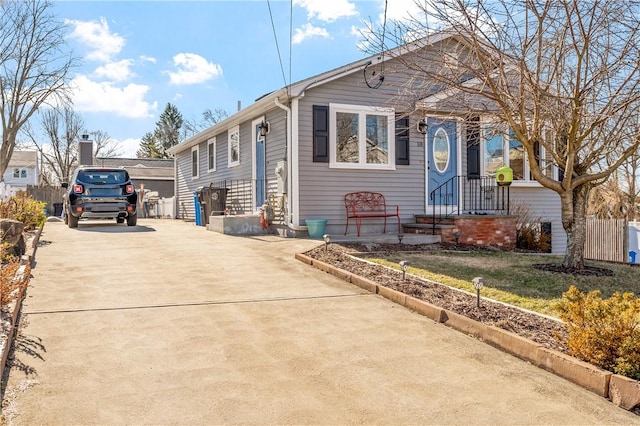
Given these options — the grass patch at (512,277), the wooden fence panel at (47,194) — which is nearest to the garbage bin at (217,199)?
the grass patch at (512,277)

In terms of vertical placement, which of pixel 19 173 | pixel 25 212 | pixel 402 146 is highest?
pixel 19 173

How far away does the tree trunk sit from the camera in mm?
7344

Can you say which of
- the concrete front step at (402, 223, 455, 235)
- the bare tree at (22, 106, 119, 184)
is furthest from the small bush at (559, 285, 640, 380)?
the bare tree at (22, 106, 119, 184)

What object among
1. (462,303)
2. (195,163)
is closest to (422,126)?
(462,303)

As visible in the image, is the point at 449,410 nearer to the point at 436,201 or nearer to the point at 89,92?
the point at 436,201

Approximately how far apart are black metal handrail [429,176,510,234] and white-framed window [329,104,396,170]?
1691 millimetres

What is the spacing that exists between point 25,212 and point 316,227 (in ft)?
19.2

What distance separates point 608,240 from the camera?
13.4 meters

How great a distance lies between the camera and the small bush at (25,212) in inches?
336

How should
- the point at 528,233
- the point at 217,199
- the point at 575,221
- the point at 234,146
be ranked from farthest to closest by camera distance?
1. the point at 234,146
2. the point at 217,199
3. the point at 528,233
4. the point at 575,221

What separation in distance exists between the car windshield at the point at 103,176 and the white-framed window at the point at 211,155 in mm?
4511

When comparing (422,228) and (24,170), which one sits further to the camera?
(24,170)

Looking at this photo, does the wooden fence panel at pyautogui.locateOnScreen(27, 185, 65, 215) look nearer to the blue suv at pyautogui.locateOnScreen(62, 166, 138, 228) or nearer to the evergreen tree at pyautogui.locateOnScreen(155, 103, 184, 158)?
the blue suv at pyautogui.locateOnScreen(62, 166, 138, 228)

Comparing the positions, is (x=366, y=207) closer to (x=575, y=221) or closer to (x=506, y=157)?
A: (x=506, y=157)
